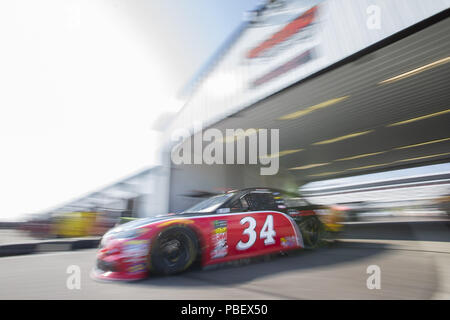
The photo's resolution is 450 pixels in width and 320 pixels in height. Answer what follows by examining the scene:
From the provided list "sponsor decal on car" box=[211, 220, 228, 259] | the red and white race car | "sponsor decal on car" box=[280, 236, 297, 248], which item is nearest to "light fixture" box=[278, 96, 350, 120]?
the red and white race car

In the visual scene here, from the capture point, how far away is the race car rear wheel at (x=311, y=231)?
448 centimetres

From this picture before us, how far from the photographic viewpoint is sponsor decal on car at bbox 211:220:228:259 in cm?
332

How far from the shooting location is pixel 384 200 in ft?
77.8

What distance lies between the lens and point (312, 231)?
15.5 ft

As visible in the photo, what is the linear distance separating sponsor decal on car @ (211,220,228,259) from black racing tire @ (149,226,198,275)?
237 mm

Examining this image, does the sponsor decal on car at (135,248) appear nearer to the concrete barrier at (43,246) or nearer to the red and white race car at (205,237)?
the red and white race car at (205,237)

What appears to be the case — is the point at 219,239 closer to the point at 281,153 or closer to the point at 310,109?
the point at 310,109

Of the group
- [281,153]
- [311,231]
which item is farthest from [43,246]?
[281,153]

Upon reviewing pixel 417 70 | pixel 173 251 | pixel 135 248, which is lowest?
pixel 173 251

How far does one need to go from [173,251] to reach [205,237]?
42 centimetres

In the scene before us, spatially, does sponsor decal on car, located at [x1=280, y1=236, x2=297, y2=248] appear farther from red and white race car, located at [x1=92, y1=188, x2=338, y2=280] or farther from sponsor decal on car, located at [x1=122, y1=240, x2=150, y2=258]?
sponsor decal on car, located at [x1=122, y1=240, x2=150, y2=258]

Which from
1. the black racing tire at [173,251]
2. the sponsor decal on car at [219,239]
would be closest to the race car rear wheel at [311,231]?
the sponsor decal on car at [219,239]

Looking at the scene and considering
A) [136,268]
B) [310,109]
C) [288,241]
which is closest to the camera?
[136,268]
